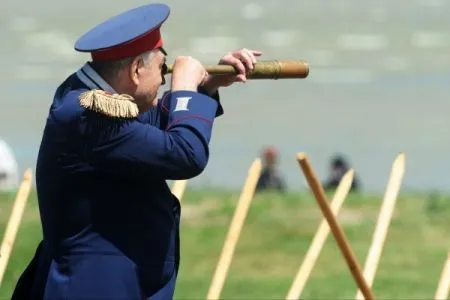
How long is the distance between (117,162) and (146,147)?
0.10 metres

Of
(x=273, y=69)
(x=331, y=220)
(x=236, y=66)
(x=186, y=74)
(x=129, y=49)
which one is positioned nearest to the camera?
(x=129, y=49)

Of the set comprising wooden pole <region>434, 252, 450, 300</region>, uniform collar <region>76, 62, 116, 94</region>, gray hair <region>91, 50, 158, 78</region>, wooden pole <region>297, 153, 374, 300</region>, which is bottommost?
wooden pole <region>434, 252, 450, 300</region>

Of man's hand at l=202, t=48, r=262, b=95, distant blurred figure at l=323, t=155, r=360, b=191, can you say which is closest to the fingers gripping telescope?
man's hand at l=202, t=48, r=262, b=95

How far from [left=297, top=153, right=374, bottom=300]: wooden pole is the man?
0.69 m

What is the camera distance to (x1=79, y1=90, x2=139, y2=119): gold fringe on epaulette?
536cm

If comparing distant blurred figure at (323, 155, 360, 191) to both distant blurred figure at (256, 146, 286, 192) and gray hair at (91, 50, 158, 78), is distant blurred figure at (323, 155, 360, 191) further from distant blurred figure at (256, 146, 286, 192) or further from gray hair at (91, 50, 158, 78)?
gray hair at (91, 50, 158, 78)

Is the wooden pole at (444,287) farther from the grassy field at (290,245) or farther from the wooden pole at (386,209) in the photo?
the grassy field at (290,245)

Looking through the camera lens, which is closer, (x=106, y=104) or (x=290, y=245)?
(x=106, y=104)

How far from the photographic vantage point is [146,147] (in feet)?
17.7

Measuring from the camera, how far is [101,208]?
216 inches

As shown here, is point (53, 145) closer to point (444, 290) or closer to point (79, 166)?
point (79, 166)

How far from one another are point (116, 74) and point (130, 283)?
67 cm

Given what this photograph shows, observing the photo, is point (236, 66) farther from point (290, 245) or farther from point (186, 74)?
point (290, 245)

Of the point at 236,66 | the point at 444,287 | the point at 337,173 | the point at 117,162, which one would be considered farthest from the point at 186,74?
the point at 337,173
